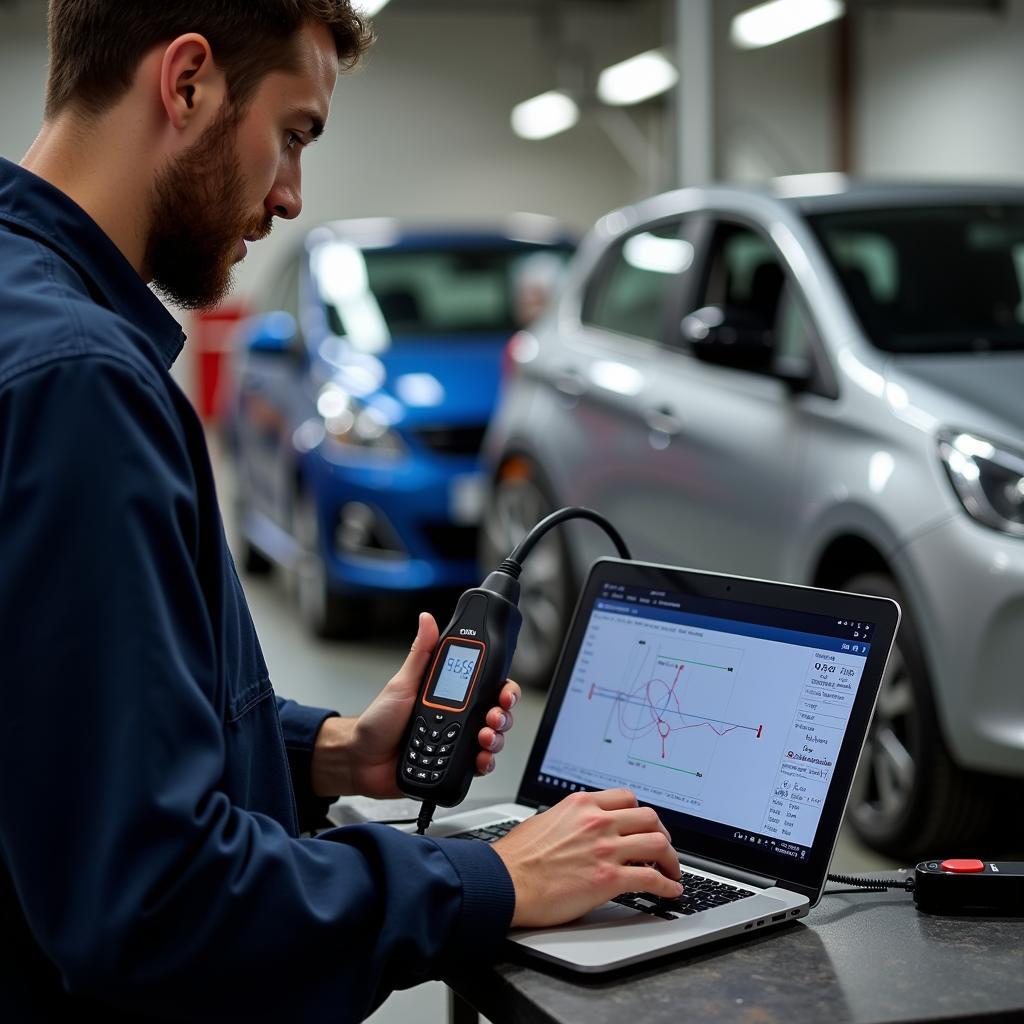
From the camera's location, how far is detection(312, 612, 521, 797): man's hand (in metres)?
1.53

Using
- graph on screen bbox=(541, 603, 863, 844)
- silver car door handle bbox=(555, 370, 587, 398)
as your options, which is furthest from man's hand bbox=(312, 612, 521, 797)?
silver car door handle bbox=(555, 370, 587, 398)

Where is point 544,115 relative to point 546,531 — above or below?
above

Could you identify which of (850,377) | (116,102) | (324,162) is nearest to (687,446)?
(850,377)

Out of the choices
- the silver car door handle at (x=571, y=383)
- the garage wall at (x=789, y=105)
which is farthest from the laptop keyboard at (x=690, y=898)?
the garage wall at (x=789, y=105)

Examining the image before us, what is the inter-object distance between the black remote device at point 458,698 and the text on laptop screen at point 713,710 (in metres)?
0.11

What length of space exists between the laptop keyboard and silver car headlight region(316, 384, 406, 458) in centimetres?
411

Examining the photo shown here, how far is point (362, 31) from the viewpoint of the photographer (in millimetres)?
1426

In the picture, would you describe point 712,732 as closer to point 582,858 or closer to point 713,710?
point 713,710

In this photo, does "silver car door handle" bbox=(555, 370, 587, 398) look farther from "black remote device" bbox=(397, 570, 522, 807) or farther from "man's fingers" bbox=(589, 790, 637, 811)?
"man's fingers" bbox=(589, 790, 637, 811)

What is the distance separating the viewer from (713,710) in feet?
4.82

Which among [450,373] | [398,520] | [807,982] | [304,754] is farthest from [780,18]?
[807,982]

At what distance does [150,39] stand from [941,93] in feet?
43.4

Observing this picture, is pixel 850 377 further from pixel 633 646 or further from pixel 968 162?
pixel 968 162

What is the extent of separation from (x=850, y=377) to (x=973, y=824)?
0.96m
